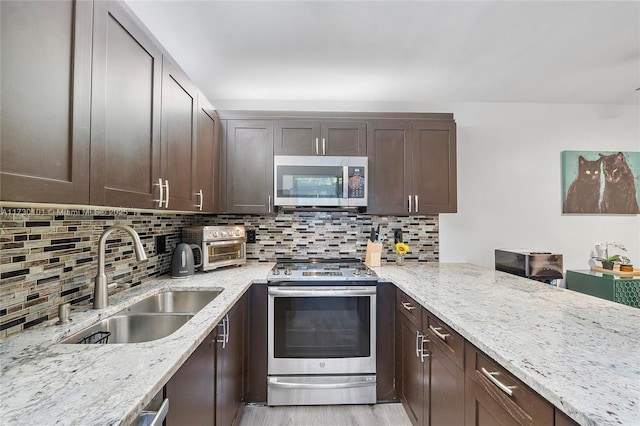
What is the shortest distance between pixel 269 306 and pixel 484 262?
2.15 metres

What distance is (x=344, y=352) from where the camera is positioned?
2.06 metres

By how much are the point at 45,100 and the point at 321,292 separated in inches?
66.9

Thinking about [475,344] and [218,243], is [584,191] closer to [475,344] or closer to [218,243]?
[475,344]

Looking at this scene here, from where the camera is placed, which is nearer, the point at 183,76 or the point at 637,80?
the point at 183,76

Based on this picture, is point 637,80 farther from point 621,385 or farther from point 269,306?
point 269,306

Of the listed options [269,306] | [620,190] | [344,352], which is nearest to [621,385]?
[344,352]

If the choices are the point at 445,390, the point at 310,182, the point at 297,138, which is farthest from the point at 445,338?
the point at 297,138

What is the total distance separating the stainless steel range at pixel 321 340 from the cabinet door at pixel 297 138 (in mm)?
1066

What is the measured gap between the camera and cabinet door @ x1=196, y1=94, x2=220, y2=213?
200 centimetres

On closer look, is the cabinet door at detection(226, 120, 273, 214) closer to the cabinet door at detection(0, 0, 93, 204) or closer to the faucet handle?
the faucet handle

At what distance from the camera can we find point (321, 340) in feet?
6.73

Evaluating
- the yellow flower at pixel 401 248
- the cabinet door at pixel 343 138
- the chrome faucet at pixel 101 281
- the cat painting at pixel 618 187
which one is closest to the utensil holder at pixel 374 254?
the yellow flower at pixel 401 248

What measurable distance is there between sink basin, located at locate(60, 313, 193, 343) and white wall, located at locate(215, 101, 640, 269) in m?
2.12

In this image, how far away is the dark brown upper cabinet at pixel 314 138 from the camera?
246 cm
